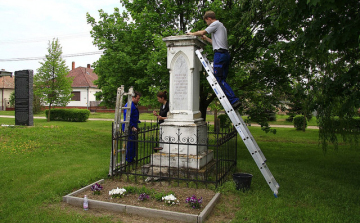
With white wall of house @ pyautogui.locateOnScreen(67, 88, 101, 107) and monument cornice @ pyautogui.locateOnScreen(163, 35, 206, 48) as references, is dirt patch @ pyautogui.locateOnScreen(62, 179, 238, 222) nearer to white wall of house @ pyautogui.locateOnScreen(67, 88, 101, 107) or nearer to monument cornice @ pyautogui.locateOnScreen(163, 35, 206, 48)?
monument cornice @ pyautogui.locateOnScreen(163, 35, 206, 48)

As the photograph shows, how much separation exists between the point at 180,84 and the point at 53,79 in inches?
808

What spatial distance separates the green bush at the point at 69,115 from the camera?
23531mm

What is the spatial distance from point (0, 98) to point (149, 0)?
42127 mm

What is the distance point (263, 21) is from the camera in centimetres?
862

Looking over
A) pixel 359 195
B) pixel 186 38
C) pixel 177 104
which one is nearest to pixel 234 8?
pixel 186 38

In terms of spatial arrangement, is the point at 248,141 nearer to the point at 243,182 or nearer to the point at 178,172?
the point at 243,182

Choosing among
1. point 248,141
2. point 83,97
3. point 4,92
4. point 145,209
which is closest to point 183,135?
point 248,141

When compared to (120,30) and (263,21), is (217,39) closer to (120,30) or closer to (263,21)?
(263,21)

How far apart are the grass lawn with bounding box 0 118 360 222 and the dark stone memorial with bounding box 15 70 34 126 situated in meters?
2.36

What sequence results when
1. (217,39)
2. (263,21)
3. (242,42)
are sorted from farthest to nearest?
1. (242,42)
2. (263,21)
3. (217,39)

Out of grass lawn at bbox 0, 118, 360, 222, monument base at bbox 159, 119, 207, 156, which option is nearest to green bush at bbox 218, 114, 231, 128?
grass lawn at bbox 0, 118, 360, 222

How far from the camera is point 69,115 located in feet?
77.9

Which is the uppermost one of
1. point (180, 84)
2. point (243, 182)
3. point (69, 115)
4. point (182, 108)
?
point (180, 84)

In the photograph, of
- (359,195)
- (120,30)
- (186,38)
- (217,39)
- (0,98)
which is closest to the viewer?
(359,195)
